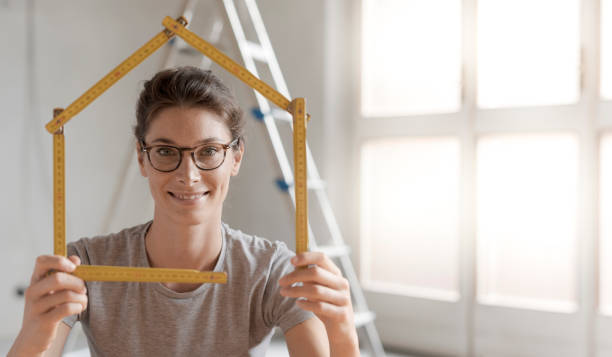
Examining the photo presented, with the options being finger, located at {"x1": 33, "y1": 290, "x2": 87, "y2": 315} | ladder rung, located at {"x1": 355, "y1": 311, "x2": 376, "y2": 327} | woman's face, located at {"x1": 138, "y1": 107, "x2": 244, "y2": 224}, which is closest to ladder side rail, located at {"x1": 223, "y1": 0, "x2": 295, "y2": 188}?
ladder rung, located at {"x1": 355, "y1": 311, "x2": 376, "y2": 327}

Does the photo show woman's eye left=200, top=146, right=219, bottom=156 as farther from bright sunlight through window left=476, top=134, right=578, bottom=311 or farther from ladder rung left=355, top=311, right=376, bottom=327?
bright sunlight through window left=476, top=134, right=578, bottom=311

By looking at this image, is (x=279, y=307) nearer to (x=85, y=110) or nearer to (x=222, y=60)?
(x=222, y=60)

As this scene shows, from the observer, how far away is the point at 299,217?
1.01 metres

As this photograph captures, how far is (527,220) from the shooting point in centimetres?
250

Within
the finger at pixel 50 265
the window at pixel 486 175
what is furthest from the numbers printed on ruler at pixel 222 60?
the window at pixel 486 175

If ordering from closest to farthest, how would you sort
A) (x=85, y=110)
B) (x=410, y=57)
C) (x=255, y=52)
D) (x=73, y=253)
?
(x=73, y=253), (x=255, y=52), (x=410, y=57), (x=85, y=110)

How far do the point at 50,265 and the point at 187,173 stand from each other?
0.99 ft

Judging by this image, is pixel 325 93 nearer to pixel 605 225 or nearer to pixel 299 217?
pixel 605 225

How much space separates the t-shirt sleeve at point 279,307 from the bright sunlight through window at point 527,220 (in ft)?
5.21

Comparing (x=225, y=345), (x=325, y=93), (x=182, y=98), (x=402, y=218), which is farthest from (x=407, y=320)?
(x=182, y=98)

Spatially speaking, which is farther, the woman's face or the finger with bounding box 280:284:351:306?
the woman's face

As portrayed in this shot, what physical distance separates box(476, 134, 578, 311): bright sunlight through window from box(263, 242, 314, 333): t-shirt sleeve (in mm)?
1588

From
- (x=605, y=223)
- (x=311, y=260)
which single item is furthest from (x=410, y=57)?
(x=311, y=260)

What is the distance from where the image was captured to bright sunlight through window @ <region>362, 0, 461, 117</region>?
267cm
